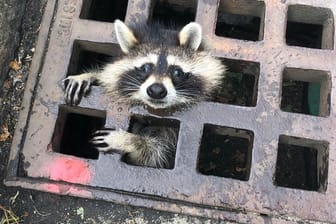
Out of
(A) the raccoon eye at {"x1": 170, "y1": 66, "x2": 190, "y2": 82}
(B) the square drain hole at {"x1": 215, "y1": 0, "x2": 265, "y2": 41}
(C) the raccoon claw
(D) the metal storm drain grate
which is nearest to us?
(D) the metal storm drain grate

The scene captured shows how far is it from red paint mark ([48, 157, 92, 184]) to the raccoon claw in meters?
0.22

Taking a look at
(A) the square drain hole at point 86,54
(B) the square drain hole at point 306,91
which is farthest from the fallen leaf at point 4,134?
(B) the square drain hole at point 306,91

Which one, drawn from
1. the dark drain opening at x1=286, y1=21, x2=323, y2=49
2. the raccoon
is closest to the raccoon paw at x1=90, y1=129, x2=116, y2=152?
the raccoon

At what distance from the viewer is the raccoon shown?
1958 millimetres

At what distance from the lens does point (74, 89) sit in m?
1.94

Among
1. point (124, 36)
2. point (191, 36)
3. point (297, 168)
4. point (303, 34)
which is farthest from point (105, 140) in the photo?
point (303, 34)

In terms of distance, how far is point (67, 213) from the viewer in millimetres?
1840

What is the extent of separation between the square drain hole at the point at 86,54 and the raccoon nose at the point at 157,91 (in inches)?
10.4

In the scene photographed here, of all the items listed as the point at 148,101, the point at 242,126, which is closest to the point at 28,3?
the point at 148,101

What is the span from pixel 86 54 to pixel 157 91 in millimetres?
528

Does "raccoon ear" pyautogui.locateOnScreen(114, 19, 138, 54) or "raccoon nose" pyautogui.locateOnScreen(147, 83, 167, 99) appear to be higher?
"raccoon ear" pyautogui.locateOnScreen(114, 19, 138, 54)

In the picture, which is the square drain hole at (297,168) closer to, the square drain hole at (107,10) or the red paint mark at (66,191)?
the red paint mark at (66,191)

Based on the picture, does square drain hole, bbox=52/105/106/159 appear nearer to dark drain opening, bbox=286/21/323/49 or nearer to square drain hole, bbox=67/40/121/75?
square drain hole, bbox=67/40/121/75

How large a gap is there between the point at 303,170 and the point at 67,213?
3.56ft
